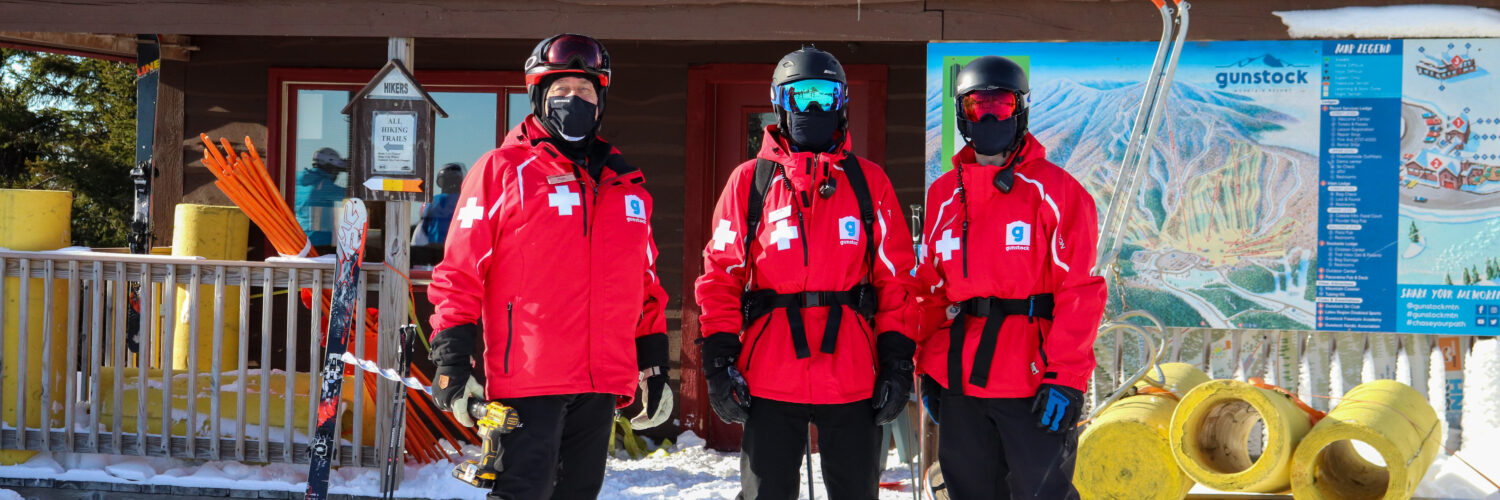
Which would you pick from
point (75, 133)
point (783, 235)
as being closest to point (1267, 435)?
point (783, 235)

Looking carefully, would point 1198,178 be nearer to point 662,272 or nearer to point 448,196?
point 662,272

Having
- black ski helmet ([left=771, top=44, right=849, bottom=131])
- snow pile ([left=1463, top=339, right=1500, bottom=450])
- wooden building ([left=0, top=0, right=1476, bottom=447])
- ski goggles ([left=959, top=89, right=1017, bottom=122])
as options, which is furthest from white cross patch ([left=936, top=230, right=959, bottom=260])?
snow pile ([left=1463, top=339, right=1500, bottom=450])

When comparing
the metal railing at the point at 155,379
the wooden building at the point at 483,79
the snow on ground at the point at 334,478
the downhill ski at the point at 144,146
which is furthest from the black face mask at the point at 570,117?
the downhill ski at the point at 144,146

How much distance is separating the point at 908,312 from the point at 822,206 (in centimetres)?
42

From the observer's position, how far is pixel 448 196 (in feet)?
23.7

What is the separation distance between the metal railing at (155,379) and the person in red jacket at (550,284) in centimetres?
225

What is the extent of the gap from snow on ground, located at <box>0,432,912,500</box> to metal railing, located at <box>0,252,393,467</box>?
124mm

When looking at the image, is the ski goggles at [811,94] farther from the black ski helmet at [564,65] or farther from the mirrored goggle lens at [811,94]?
the black ski helmet at [564,65]

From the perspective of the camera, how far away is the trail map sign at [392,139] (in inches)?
→ 212

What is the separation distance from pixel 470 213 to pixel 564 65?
532 mm

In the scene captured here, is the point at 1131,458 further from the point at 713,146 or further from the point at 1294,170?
the point at 713,146

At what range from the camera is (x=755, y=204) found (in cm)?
361

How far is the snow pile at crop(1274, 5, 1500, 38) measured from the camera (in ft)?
18.0

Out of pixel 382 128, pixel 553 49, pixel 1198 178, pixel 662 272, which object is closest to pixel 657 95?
pixel 662 272
